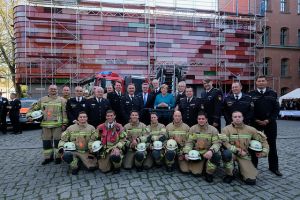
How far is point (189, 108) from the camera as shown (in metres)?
7.11

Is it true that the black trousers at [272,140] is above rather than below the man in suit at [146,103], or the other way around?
below

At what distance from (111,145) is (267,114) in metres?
3.56

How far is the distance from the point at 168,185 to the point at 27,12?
19788 millimetres

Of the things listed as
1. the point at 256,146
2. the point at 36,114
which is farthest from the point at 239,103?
the point at 36,114

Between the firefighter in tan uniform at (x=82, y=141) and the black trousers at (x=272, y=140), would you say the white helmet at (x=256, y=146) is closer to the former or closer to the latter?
the black trousers at (x=272, y=140)

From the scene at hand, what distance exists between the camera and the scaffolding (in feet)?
67.9

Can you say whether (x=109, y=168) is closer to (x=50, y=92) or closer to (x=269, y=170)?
(x=50, y=92)

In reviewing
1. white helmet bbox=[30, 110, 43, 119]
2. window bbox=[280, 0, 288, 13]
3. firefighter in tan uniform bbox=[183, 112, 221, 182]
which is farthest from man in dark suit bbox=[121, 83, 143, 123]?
window bbox=[280, 0, 288, 13]

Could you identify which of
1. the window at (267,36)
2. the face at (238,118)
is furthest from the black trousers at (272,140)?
the window at (267,36)

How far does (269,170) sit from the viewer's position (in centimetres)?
646

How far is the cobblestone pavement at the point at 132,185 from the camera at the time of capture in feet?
16.3

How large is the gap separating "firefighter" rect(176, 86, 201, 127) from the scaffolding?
11.5 m

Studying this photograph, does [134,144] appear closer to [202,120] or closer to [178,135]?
[178,135]

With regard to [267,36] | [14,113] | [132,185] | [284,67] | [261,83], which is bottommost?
[132,185]
